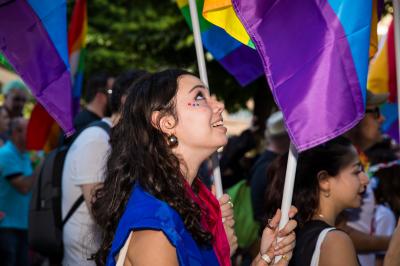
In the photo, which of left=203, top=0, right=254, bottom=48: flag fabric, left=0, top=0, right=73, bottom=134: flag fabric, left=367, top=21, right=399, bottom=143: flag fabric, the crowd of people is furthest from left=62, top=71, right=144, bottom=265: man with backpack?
left=367, top=21, right=399, bottom=143: flag fabric

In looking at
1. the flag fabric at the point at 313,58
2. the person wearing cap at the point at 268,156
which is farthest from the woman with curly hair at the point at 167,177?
the person wearing cap at the point at 268,156

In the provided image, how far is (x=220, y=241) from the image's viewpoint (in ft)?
10.1

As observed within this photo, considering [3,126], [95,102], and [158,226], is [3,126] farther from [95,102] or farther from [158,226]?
[158,226]

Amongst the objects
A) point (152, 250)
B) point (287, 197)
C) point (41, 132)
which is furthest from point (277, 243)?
point (41, 132)

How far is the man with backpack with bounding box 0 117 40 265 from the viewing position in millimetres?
6859

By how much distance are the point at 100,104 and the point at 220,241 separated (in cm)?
287

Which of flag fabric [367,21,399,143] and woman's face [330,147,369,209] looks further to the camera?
flag fabric [367,21,399,143]

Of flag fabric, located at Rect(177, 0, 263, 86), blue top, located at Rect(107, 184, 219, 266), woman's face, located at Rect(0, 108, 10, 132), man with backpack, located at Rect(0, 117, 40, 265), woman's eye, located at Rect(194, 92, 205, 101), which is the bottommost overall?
man with backpack, located at Rect(0, 117, 40, 265)

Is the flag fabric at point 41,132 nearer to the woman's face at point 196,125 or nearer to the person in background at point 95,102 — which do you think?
the person in background at point 95,102

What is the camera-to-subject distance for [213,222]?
3.09 meters

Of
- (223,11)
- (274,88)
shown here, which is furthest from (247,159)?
(274,88)

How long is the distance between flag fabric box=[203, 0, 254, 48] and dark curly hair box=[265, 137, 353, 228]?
66 centimetres

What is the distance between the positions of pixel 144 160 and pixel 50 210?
2.20m

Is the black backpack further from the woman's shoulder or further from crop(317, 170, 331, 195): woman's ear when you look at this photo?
the woman's shoulder
